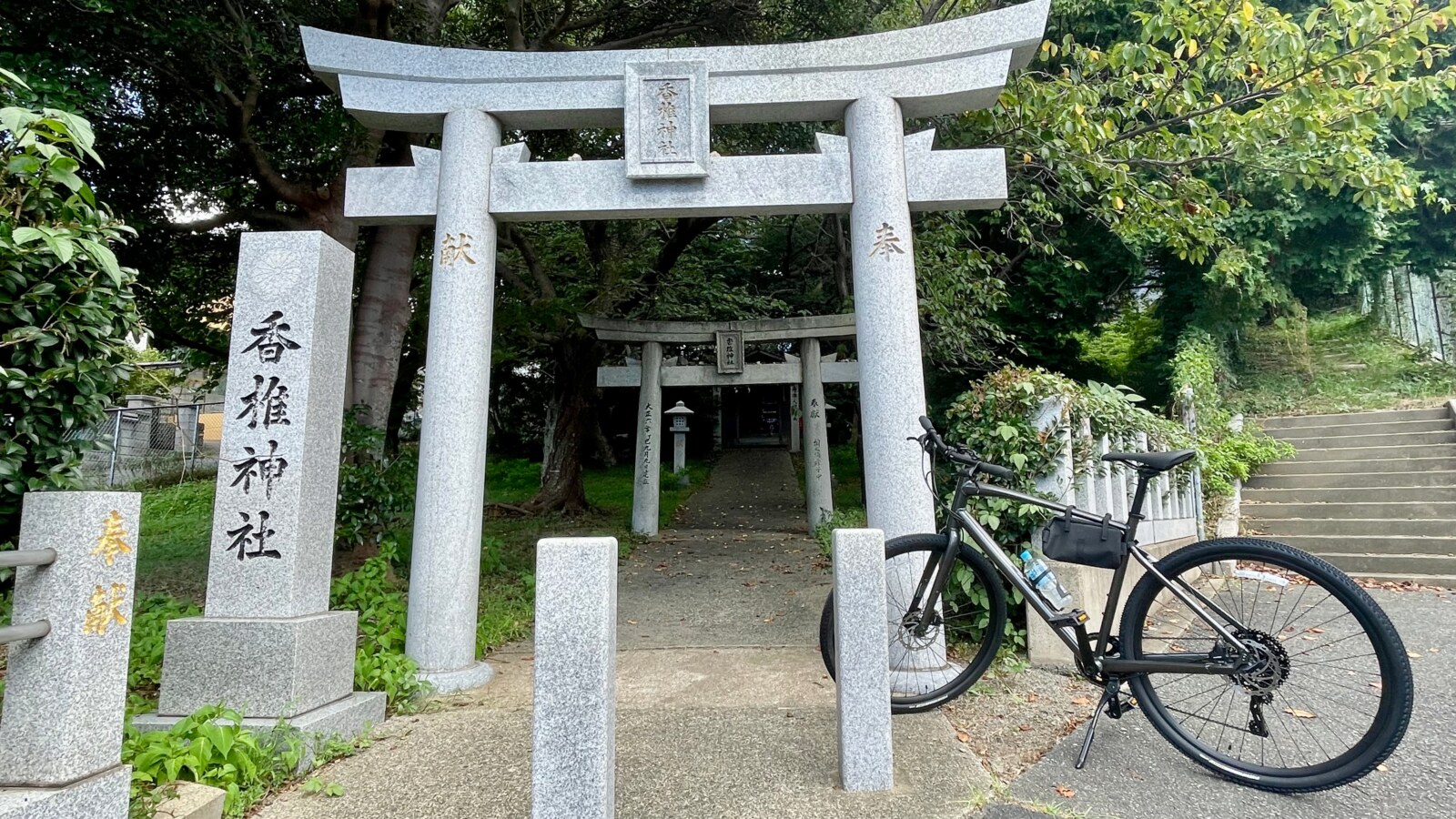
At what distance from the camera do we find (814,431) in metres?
11.4

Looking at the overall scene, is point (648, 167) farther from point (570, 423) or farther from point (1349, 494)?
point (1349, 494)

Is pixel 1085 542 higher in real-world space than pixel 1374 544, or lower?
higher

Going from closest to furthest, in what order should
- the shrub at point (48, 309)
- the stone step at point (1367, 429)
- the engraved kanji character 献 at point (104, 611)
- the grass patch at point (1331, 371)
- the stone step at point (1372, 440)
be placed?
the engraved kanji character 献 at point (104, 611) → the shrub at point (48, 309) → the stone step at point (1372, 440) → the stone step at point (1367, 429) → the grass patch at point (1331, 371)

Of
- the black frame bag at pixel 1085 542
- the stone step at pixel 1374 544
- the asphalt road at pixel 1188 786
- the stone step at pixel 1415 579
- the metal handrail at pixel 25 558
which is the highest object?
the metal handrail at pixel 25 558

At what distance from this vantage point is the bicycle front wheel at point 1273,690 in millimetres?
2508

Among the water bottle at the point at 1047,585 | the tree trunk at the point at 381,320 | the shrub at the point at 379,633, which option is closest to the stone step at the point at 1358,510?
the water bottle at the point at 1047,585

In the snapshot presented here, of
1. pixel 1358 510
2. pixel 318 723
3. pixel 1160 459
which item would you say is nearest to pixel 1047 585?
pixel 1160 459

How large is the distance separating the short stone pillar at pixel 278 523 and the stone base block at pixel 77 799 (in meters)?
1.09

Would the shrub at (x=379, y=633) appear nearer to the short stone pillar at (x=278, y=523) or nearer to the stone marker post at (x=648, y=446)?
the short stone pillar at (x=278, y=523)

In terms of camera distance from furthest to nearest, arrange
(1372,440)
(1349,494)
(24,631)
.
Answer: (1372,440) → (1349,494) → (24,631)

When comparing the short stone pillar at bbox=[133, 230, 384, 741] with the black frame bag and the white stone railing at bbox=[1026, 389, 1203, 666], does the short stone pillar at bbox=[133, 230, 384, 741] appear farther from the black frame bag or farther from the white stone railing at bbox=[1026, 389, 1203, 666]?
the white stone railing at bbox=[1026, 389, 1203, 666]

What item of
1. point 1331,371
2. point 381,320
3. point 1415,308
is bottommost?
point 381,320

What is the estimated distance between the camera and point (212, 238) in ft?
25.9

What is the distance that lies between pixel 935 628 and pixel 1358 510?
7.41 meters
